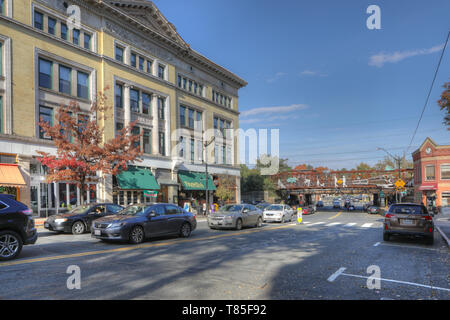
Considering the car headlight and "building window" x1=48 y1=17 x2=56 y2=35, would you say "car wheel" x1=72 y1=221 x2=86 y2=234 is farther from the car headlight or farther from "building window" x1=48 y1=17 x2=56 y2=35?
"building window" x1=48 y1=17 x2=56 y2=35

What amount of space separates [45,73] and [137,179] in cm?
1104

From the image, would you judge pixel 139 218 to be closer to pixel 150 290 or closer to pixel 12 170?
pixel 150 290

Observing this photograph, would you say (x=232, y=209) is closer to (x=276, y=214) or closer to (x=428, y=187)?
(x=276, y=214)

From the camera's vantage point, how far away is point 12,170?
72.6 feet

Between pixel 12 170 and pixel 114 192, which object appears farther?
pixel 114 192

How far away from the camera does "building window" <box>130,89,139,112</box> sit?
3269cm

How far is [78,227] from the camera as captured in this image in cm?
1605

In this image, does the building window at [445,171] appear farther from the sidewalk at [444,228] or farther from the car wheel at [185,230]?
the car wheel at [185,230]

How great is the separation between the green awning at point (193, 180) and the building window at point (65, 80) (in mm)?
14497

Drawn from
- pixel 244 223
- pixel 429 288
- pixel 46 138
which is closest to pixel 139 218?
pixel 244 223

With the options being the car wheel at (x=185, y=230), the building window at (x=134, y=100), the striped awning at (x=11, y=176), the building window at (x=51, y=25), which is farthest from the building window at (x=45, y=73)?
the car wheel at (x=185, y=230)

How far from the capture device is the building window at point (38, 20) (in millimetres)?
24688

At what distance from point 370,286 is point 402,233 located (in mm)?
7788

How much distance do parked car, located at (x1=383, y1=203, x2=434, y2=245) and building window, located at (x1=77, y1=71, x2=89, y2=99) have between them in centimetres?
2362
